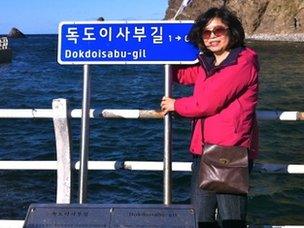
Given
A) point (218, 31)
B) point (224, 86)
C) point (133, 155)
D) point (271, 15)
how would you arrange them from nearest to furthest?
point (224, 86)
point (218, 31)
point (133, 155)
point (271, 15)

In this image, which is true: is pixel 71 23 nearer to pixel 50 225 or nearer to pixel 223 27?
pixel 223 27

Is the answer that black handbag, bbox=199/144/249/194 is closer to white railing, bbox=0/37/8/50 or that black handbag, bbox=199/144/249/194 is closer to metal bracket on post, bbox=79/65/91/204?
metal bracket on post, bbox=79/65/91/204

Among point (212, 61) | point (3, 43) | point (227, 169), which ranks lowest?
point (227, 169)

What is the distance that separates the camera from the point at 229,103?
143 inches

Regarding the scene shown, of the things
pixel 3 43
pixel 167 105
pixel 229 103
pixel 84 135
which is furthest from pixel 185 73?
pixel 3 43

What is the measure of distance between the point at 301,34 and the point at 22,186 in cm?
10031

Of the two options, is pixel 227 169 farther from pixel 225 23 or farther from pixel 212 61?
pixel 225 23

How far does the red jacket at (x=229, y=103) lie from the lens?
11.7ft

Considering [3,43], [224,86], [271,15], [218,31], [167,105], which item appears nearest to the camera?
[224,86]

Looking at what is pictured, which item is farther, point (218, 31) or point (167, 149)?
point (167, 149)

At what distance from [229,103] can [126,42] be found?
108 cm

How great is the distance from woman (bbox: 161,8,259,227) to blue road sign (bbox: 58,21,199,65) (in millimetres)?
293

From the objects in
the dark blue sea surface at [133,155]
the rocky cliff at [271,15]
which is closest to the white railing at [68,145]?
the dark blue sea surface at [133,155]

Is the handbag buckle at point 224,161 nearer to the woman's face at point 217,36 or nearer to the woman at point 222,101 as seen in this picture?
the woman at point 222,101
